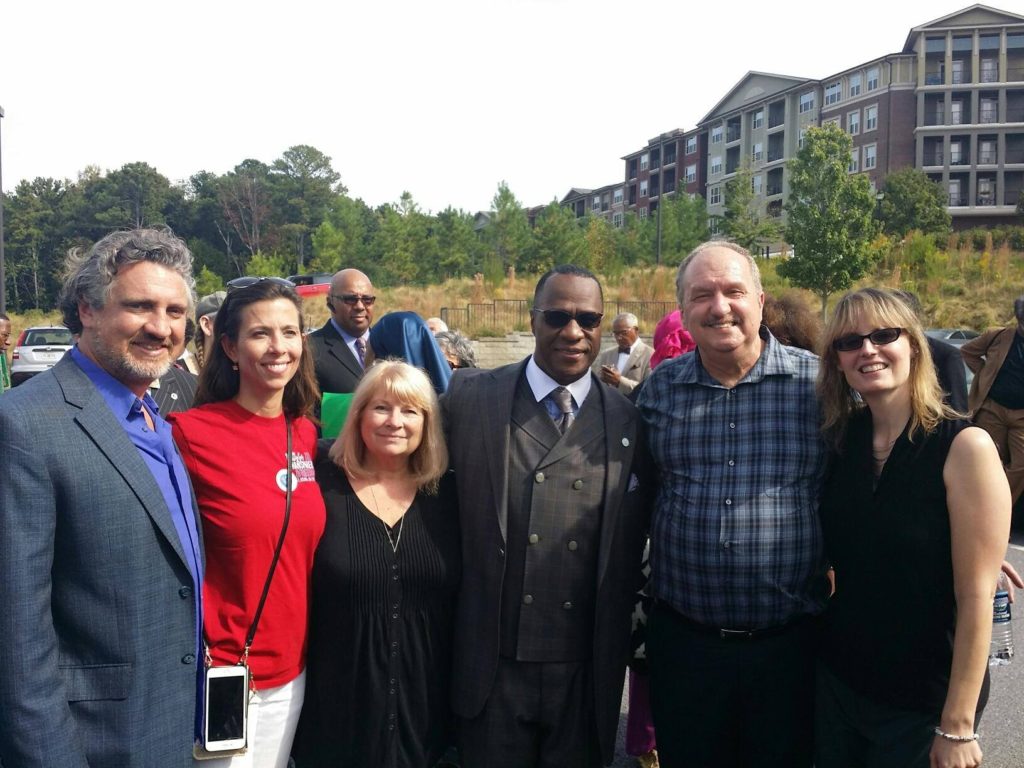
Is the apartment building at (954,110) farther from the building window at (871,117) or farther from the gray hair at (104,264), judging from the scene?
the gray hair at (104,264)

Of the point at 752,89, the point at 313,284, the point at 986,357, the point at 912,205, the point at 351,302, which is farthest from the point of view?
the point at 752,89

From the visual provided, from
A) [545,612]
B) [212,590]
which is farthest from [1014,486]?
[212,590]

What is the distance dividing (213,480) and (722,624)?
195cm

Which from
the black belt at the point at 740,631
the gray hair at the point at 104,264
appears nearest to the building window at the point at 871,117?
the black belt at the point at 740,631

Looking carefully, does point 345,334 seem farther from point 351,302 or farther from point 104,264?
point 104,264

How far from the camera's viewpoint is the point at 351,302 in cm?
601

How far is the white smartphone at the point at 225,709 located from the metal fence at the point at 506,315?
24.2 meters

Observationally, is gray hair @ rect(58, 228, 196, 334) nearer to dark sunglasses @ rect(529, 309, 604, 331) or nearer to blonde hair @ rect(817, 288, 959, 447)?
dark sunglasses @ rect(529, 309, 604, 331)

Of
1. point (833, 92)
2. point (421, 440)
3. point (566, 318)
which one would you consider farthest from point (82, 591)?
point (833, 92)

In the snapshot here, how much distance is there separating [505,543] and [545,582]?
21cm

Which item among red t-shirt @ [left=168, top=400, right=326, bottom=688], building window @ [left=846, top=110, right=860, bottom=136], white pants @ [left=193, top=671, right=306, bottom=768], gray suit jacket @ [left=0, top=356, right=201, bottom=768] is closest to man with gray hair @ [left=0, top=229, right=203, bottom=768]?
gray suit jacket @ [left=0, top=356, right=201, bottom=768]

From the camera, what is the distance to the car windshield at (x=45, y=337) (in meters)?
21.3

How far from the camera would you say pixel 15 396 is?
2.09m

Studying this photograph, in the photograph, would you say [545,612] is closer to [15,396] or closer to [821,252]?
[15,396]
